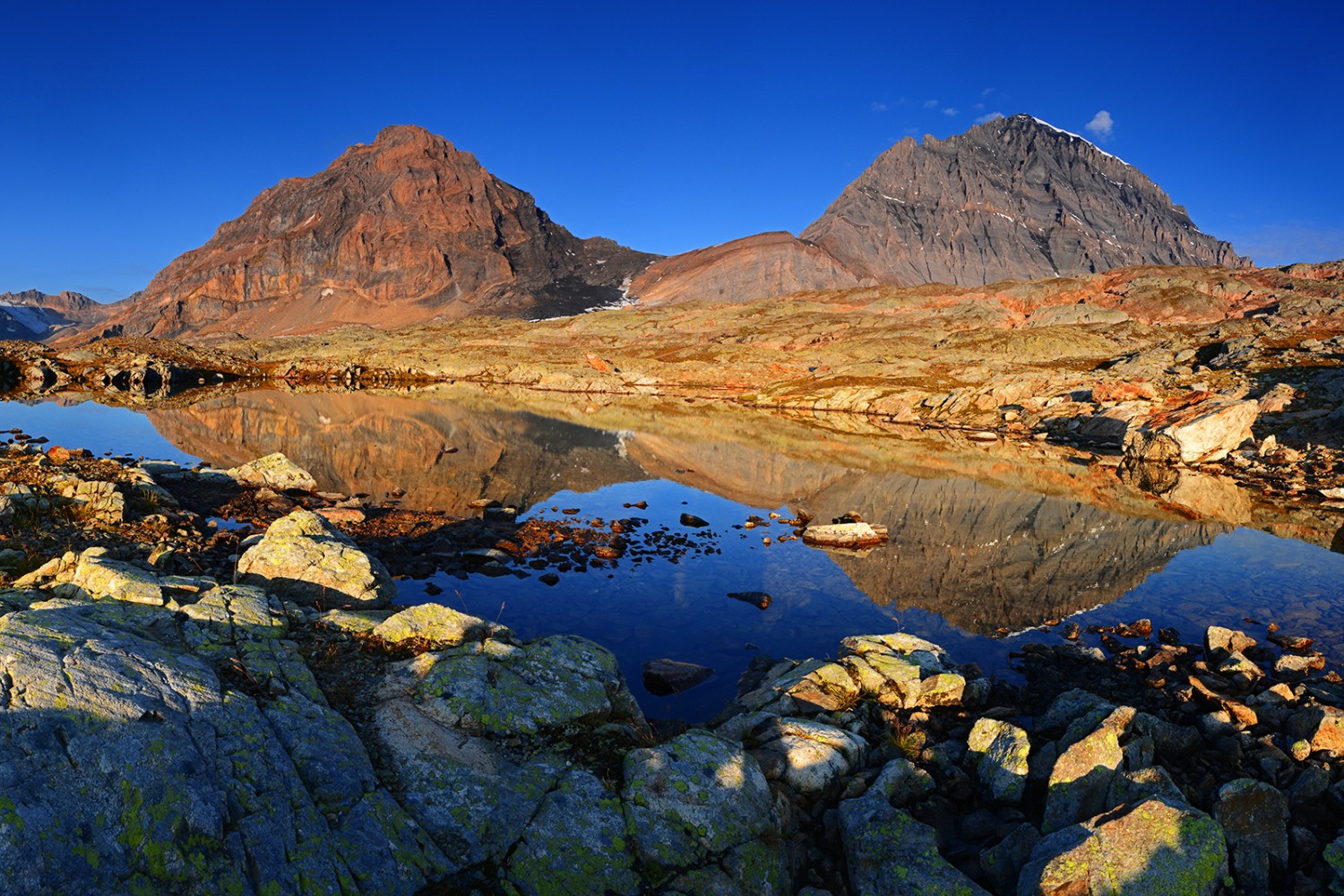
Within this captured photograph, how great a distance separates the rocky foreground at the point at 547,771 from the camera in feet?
21.0

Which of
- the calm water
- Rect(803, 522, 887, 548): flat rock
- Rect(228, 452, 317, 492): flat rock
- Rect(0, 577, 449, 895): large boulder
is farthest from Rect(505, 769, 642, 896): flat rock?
Rect(228, 452, 317, 492): flat rock

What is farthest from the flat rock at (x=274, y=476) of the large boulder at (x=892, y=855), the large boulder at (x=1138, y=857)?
the large boulder at (x=1138, y=857)

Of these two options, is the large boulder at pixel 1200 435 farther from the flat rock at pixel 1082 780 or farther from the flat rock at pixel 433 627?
the flat rock at pixel 433 627

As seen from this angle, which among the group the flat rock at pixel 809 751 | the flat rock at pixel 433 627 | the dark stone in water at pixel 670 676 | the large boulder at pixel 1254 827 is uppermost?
the flat rock at pixel 433 627

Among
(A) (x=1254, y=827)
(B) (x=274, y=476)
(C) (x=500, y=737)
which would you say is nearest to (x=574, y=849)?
(C) (x=500, y=737)

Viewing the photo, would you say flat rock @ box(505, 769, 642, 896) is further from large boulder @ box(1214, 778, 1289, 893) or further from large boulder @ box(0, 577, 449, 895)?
large boulder @ box(1214, 778, 1289, 893)

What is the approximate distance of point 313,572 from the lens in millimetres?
17047

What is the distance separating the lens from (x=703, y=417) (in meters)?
90.2

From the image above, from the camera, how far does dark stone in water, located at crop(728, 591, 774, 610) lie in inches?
942

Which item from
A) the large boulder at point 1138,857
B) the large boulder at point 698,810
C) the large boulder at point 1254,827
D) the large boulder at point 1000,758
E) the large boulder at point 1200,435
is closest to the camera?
the large boulder at point 1138,857

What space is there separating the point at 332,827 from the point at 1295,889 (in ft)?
40.8

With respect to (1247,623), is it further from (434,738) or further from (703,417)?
(703,417)

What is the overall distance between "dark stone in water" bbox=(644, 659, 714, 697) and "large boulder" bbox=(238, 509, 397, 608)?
7.33 meters

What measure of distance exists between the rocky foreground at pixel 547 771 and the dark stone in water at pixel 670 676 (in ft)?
8.08
